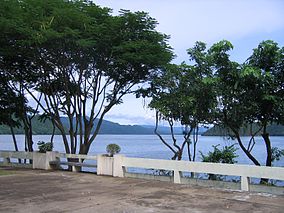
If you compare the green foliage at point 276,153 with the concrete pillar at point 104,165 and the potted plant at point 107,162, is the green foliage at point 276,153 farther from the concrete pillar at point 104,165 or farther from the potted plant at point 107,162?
the concrete pillar at point 104,165

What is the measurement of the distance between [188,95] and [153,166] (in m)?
3.39

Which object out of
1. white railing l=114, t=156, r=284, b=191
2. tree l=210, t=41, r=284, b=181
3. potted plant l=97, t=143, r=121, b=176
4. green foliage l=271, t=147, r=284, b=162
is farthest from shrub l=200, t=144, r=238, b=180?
potted plant l=97, t=143, r=121, b=176

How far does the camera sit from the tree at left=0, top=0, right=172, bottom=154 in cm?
1511

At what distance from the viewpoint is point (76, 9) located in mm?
15523

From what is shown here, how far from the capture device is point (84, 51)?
16453 millimetres

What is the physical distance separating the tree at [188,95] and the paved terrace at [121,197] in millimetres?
3316

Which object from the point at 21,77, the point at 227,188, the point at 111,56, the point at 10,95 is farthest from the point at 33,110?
the point at 227,188

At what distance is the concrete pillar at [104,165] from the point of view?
47.2 ft

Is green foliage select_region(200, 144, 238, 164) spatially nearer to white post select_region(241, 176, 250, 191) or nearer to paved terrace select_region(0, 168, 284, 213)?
paved terrace select_region(0, 168, 284, 213)

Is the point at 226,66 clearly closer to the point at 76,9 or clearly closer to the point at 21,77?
the point at 76,9

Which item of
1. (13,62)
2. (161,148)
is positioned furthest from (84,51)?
(161,148)

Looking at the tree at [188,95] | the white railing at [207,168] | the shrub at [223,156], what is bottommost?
the white railing at [207,168]

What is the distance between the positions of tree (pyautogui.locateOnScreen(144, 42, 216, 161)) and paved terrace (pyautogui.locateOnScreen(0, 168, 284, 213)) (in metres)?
3.32

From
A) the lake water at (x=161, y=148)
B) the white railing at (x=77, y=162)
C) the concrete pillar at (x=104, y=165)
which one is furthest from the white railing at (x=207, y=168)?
the lake water at (x=161, y=148)
